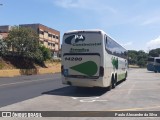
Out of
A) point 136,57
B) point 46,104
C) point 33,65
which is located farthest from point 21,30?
point 136,57

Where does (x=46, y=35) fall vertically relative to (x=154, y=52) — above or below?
above

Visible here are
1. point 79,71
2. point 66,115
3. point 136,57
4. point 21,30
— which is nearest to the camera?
point 66,115

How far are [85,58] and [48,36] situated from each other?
91.5 m

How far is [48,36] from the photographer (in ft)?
356

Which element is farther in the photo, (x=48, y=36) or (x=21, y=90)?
(x=48, y=36)

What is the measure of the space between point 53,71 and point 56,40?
56894 millimetres

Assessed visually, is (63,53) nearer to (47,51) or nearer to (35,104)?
(35,104)

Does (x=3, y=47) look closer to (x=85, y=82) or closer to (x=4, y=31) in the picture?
(x=85, y=82)

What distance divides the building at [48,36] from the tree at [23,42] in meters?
41.1

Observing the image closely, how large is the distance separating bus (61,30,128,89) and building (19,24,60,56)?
77943 millimetres

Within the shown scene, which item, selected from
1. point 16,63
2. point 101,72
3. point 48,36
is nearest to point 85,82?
point 101,72

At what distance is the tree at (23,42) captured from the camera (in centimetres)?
5259

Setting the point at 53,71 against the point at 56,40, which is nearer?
the point at 53,71

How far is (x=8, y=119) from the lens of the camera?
995 cm
